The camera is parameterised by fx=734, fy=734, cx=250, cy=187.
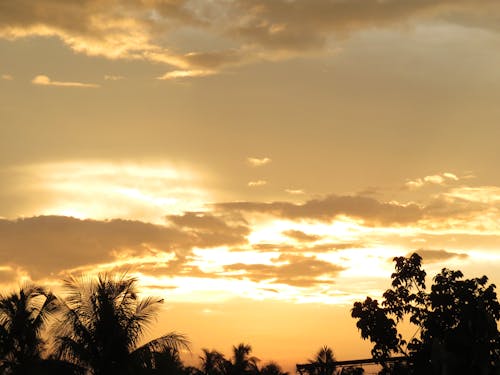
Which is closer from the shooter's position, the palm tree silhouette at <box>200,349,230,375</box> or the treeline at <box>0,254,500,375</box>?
the treeline at <box>0,254,500,375</box>

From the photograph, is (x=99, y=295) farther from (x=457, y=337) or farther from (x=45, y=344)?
(x=457, y=337)

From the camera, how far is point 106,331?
111ft

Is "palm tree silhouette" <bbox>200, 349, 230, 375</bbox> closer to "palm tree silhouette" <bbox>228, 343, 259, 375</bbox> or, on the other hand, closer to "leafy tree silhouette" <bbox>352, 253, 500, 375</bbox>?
"palm tree silhouette" <bbox>228, 343, 259, 375</bbox>

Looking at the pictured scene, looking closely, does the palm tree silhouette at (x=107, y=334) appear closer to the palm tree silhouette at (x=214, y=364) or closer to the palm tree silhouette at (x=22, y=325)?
the palm tree silhouette at (x=22, y=325)

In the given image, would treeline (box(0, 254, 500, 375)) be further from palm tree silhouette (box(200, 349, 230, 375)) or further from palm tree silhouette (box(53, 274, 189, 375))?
palm tree silhouette (box(200, 349, 230, 375))

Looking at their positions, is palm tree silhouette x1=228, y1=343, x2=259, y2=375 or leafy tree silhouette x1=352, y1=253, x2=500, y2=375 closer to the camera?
leafy tree silhouette x1=352, y1=253, x2=500, y2=375

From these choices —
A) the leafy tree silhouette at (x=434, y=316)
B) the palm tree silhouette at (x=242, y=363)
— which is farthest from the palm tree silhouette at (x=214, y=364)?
the leafy tree silhouette at (x=434, y=316)

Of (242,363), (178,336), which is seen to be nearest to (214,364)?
(242,363)

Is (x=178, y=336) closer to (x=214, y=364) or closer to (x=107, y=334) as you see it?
(x=107, y=334)

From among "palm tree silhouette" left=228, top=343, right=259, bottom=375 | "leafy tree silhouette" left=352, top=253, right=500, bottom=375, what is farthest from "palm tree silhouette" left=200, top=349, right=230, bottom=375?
"leafy tree silhouette" left=352, top=253, right=500, bottom=375

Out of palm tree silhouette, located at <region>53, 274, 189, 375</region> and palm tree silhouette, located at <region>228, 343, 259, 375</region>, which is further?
palm tree silhouette, located at <region>228, 343, 259, 375</region>

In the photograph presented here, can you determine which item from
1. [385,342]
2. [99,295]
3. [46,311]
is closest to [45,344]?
[46,311]

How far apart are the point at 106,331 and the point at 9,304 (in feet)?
32.1

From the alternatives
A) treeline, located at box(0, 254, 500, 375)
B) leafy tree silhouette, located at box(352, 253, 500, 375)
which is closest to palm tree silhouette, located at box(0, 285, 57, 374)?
treeline, located at box(0, 254, 500, 375)
